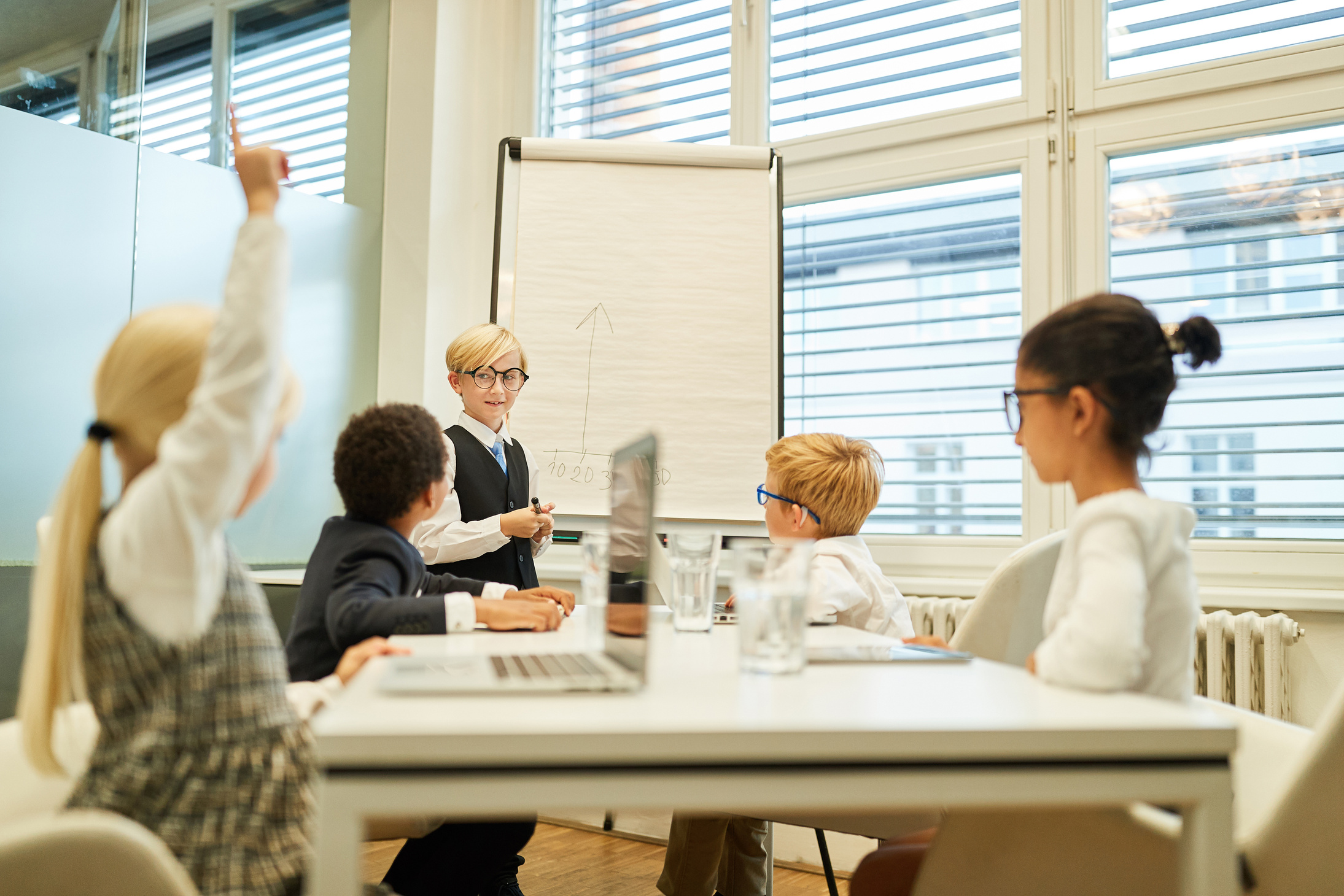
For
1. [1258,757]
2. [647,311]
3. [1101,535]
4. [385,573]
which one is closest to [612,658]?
[385,573]

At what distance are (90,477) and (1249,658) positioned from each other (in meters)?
2.23

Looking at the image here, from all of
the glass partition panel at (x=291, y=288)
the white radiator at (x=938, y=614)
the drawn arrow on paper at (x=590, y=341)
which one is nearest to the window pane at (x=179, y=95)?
the glass partition panel at (x=291, y=288)

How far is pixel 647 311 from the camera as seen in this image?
2818 mm

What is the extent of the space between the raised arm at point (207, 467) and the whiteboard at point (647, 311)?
6.17 ft

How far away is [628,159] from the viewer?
2.88 m

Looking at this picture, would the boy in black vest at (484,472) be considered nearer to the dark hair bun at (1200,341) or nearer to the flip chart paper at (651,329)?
the flip chart paper at (651,329)

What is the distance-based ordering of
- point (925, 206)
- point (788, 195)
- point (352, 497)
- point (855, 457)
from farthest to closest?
point (788, 195)
point (925, 206)
point (855, 457)
point (352, 497)

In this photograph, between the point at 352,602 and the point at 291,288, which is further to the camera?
the point at 291,288

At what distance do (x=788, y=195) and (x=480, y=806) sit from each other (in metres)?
2.59

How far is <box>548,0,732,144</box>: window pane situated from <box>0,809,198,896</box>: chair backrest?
2839 millimetres

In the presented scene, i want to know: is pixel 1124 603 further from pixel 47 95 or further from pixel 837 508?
pixel 47 95

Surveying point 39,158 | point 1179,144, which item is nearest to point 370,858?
point 39,158

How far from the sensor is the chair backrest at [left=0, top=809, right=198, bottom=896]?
73 centimetres

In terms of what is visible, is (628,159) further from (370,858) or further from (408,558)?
(370,858)
